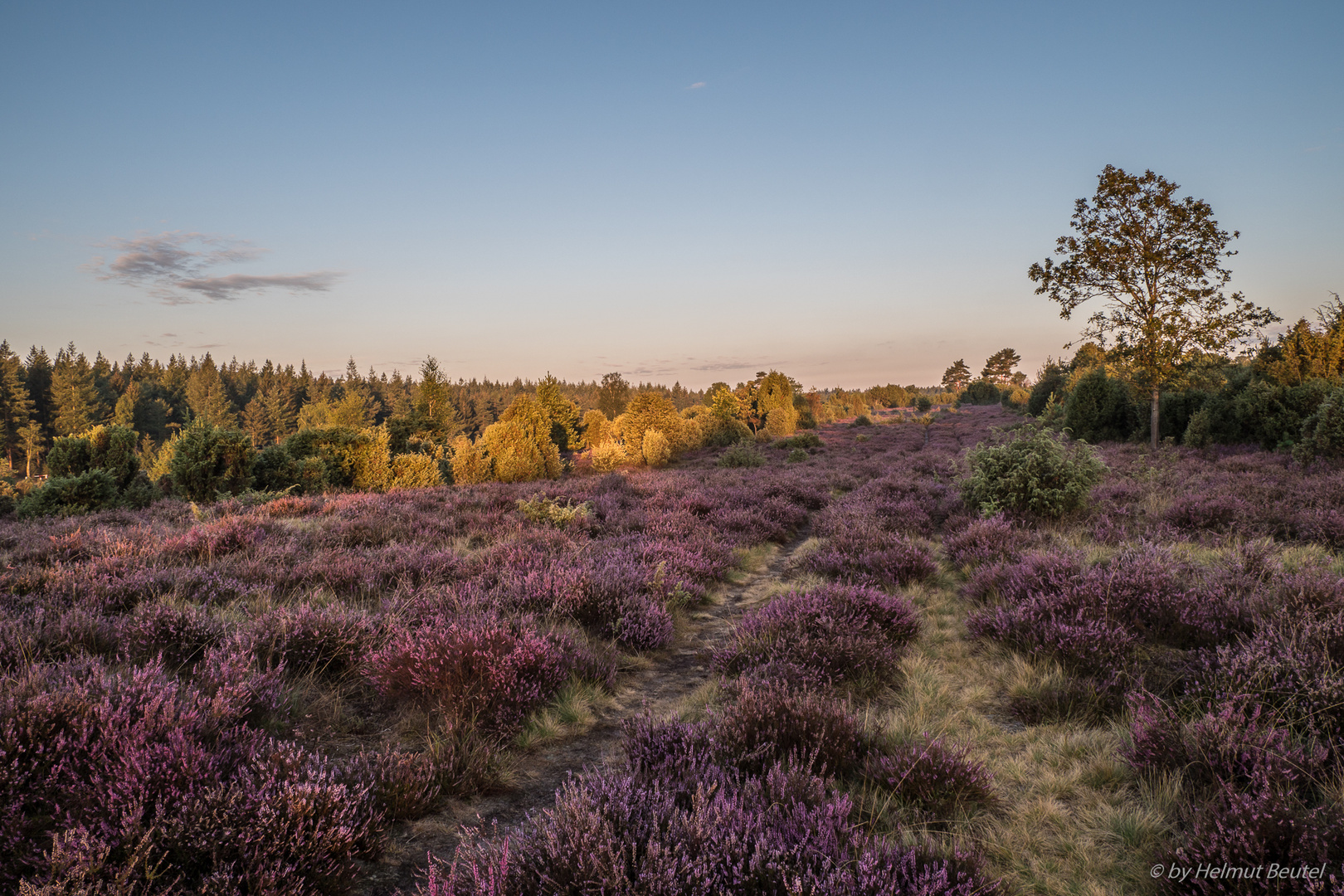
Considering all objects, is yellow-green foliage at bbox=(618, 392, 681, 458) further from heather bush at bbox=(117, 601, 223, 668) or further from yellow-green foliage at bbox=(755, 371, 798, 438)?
heather bush at bbox=(117, 601, 223, 668)

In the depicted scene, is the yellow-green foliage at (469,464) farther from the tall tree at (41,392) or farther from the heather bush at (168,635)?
the tall tree at (41,392)

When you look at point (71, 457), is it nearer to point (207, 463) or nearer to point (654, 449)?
point (207, 463)

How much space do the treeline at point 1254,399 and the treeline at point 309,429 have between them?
71.3ft

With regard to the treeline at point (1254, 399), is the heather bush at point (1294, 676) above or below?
below

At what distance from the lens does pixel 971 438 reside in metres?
30.8

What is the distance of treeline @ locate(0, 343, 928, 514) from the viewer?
18.1 meters

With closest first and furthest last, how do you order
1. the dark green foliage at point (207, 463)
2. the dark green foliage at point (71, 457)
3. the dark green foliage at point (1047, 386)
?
1. the dark green foliage at point (71, 457)
2. the dark green foliage at point (207, 463)
3. the dark green foliage at point (1047, 386)

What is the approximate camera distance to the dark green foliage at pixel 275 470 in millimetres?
19969

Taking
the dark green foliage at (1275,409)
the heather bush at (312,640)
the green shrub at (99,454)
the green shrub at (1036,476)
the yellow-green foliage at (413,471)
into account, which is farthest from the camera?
the yellow-green foliage at (413,471)

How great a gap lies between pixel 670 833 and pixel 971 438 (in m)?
33.5

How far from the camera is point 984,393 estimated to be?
88.9 m

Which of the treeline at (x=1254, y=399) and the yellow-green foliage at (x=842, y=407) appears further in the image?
the yellow-green foliage at (x=842, y=407)

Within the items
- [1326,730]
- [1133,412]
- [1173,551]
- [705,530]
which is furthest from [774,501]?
[1133,412]

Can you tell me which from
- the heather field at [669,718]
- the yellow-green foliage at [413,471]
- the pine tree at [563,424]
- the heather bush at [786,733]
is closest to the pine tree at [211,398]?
the pine tree at [563,424]
